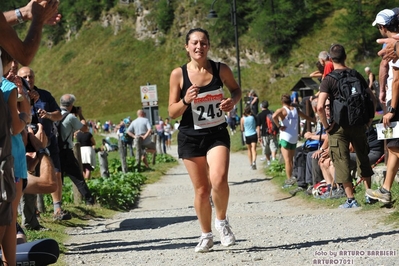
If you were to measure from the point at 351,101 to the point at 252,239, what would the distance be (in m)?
2.48

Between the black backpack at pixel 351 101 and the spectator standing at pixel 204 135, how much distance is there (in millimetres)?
2493

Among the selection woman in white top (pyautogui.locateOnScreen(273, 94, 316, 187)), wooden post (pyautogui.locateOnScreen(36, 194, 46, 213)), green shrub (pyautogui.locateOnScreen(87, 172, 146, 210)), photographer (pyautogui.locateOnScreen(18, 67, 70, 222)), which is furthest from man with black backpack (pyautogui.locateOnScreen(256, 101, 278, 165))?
photographer (pyautogui.locateOnScreen(18, 67, 70, 222))

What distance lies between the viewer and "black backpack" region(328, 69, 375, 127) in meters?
9.27

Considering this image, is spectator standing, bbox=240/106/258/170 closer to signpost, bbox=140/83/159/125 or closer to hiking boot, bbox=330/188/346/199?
hiking boot, bbox=330/188/346/199

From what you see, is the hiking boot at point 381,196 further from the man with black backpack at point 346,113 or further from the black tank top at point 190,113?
the black tank top at point 190,113

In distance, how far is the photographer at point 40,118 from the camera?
29.8 ft

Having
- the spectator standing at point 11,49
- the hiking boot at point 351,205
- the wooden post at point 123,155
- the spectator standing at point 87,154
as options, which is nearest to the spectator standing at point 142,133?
the wooden post at point 123,155

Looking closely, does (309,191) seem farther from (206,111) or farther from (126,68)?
(126,68)

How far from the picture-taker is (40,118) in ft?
31.3

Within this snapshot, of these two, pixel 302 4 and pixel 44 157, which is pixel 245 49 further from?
pixel 44 157

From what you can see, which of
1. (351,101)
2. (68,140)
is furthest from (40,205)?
(351,101)

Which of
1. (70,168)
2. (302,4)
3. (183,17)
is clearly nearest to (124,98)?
(183,17)

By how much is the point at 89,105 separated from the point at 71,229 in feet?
276

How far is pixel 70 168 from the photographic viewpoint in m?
11.7
